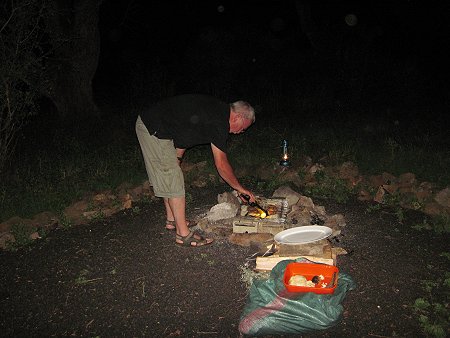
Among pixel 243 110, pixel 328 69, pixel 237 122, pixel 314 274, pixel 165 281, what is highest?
pixel 243 110

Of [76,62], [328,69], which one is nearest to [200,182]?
[76,62]

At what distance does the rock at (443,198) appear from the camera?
4886 mm

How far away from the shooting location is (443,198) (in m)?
4.92

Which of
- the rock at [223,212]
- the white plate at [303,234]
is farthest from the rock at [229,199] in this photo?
the white plate at [303,234]

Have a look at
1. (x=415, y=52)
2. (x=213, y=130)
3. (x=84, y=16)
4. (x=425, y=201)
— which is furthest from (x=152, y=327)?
(x=415, y=52)

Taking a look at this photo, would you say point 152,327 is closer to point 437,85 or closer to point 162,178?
point 162,178

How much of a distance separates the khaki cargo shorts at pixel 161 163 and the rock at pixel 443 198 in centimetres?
307

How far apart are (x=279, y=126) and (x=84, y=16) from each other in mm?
4970

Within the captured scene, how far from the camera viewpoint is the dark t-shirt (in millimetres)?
3799

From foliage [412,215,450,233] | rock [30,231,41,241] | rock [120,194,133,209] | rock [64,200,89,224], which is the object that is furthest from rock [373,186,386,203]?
rock [30,231,41,241]

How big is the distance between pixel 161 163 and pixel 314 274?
178 cm

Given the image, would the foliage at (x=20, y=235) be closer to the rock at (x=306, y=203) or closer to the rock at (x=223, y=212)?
the rock at (x=223, y=212)

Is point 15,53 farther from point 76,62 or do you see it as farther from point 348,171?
point 348,171

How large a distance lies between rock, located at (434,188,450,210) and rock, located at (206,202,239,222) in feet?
7.93
